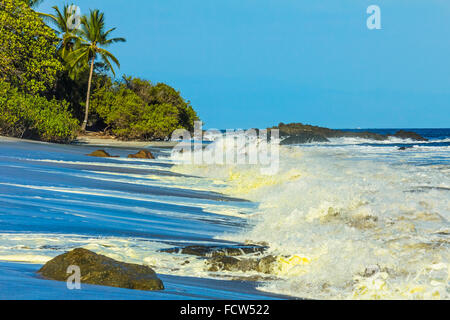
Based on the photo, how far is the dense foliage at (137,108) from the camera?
1694 inches

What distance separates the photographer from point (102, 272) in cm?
398

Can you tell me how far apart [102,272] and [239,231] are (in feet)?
10.6

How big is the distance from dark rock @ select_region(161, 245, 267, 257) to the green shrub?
22277 millimetres

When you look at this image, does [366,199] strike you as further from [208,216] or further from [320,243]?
[320,243]

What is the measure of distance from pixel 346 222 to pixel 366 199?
1376mm

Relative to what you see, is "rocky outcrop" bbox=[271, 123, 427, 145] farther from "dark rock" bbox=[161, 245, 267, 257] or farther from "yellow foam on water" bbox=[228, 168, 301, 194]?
"dark rock" bbox=[161, 245, 267, 257]

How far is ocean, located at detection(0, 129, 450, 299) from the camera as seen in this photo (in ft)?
13.5

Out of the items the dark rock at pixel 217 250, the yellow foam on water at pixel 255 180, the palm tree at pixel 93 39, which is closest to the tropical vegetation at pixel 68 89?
the palm tree at pixel 93 39

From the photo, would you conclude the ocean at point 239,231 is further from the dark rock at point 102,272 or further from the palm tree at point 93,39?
the palm tree at point 93,39

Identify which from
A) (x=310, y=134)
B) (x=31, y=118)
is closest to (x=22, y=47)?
(x=31, y=118)

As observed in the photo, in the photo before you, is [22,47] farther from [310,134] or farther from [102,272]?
[310,134]

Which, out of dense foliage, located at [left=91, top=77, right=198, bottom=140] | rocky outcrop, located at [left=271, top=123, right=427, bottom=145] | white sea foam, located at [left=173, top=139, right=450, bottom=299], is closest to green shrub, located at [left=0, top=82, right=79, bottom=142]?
dense foliage, located at [left=91, top=77, right=198, bottom=140]

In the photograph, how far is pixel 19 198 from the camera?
7680 mm
